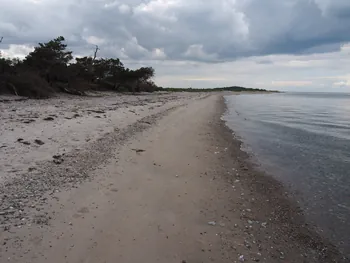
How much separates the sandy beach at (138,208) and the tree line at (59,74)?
15.1 metres

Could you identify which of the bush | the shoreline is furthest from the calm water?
the bush

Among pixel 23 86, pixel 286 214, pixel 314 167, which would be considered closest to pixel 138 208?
pixel 286 214

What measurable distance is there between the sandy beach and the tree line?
1506cm

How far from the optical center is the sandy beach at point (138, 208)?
377 cm

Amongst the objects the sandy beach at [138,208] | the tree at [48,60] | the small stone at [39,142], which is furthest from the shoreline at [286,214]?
the tree at [48,60]

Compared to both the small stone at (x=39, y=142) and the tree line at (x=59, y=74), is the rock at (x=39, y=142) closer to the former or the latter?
the small stone at (x=39, y=142)

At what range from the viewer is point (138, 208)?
491 centimetres

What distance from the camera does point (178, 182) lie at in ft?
20.9

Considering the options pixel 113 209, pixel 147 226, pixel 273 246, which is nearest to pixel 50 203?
pixel 113 209

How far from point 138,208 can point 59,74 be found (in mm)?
28503

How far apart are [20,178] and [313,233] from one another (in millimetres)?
5329

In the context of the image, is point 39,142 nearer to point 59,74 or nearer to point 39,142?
point 39,142

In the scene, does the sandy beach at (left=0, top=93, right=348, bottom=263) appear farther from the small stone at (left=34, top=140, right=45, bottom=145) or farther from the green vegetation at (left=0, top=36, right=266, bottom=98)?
the green vegetation at (left=0, top=36, right=266, bottom=98)

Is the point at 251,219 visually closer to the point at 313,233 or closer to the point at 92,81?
the point at 313,233
